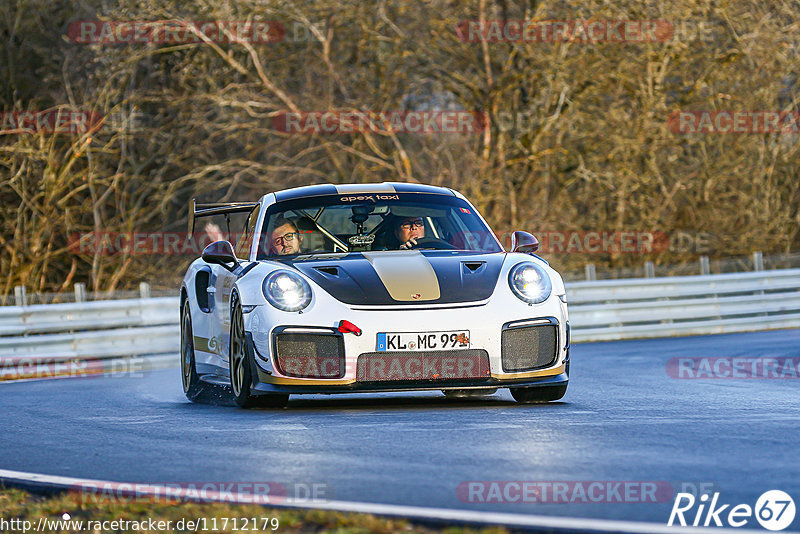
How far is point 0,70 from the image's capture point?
26031 millimetres

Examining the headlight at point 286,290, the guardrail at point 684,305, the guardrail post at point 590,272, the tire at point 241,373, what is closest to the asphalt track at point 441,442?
the tire at point 241,373

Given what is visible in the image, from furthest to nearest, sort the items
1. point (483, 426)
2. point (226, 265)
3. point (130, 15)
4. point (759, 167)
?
point (759, 167) < point (130, 15) < point (226, 265) < point (483, 426)

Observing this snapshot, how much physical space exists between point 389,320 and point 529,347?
0.88 m

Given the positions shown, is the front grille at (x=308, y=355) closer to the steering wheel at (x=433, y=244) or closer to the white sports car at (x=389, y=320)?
the white sports car at (x=389, y=320)

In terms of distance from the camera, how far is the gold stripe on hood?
791 centimetres

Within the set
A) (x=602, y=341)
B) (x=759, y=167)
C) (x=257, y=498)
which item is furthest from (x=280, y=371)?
(x=759, y=167)

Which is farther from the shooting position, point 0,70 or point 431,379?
point 0,70

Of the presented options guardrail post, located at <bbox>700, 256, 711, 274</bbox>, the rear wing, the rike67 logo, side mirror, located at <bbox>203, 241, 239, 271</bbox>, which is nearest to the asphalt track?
the rike67 logo

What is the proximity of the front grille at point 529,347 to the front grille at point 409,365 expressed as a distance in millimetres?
257

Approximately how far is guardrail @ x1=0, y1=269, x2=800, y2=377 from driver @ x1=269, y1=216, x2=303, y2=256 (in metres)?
6.61

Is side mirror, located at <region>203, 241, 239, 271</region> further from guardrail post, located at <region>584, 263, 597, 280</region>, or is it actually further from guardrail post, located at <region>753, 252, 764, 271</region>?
guardrail post, located at <region>753, 252, 764, 271</region>

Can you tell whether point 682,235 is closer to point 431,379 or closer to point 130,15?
point 130,15

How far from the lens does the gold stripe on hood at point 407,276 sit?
7.91m

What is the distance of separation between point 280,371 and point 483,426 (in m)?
1.46
